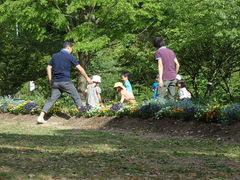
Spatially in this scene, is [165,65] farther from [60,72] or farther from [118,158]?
[118,158]

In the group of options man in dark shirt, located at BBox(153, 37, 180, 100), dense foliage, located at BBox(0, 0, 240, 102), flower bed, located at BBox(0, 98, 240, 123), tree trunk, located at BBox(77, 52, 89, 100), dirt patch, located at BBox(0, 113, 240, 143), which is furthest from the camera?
tree trunk, located at BBox(77, 52, 89, 100)

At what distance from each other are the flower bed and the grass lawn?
0.89 metres

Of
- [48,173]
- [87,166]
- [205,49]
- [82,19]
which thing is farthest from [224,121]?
[82,19]

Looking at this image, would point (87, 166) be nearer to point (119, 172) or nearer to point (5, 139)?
point (119, 172)

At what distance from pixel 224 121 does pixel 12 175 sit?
5.08m

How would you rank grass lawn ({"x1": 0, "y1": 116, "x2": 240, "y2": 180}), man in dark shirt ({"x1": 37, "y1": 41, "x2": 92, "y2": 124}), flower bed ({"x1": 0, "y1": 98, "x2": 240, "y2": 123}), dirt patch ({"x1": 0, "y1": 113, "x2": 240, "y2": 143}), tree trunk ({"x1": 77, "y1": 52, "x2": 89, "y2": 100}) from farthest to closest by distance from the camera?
tree trunk ({"x1": 77, "y1": 52, "x2": 89, "y2": 100}) < man in dark shirt ({"x1": 37, "y1": 41, "x2": 92, "y2": 124}) < flower bed ({"x1": 0, "y1": 98, "x2": 240, "y2": 123}) < dirt patch ({"x1": 0, "y1": 113, "x2": 240, "y2": 143}) < grass lawn ({"x1": 0, "y1": 116, "x2": 240, "y2": 180})

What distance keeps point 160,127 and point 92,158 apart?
14.2 feet

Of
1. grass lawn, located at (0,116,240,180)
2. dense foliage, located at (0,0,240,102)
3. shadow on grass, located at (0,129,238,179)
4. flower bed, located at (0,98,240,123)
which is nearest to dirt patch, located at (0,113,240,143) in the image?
flower bed, located at (0,98,240,123)

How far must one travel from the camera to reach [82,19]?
19578 millimetres

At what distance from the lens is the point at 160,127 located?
32.2 ft

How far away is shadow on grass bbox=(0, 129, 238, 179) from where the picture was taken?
4.54m

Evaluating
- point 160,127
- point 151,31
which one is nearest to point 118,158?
point 160,127

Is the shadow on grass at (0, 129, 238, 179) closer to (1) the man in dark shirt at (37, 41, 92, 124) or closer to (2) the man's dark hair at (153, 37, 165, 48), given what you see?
(2) the man's dark hair at (153, 37, 165, 48)

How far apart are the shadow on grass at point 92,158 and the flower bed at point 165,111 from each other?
122cm
